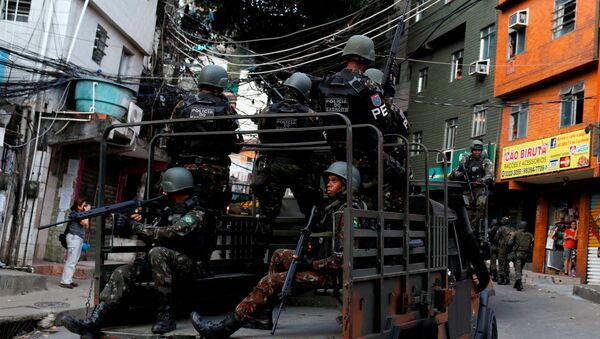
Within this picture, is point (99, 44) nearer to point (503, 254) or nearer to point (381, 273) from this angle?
point (503, 254)

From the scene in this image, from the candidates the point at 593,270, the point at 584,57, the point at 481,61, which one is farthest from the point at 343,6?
the point at 593,270

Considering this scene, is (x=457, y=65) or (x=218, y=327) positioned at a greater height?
(x=457, y=65)

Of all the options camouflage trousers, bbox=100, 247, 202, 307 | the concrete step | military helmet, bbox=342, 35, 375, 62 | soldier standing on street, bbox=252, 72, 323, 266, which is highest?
military helmet, bbox=342, 35, 375, 62

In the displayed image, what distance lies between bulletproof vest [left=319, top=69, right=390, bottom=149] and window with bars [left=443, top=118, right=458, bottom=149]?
20151 millimetres

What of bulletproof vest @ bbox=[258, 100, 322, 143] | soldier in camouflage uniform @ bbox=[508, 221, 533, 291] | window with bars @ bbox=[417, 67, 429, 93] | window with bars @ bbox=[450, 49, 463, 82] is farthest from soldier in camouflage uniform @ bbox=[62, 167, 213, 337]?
window with bars @ bbox=[417, 67, 429, 93]

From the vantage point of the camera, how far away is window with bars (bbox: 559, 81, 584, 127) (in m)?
18.4

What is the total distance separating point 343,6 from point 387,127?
16864 millimetres

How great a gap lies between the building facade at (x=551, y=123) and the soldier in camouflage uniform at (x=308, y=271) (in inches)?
560

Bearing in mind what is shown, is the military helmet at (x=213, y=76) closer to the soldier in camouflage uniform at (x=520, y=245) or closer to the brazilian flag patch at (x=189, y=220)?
the brazilian flag patch at (x=189, y=220)

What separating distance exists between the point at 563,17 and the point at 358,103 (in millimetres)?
16371

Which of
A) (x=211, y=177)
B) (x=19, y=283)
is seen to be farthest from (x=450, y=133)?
(x=211, y=177)

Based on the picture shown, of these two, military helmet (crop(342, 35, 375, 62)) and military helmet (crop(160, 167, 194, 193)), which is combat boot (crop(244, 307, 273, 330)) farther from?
military helmet (crop(342, 35, 375, 62))

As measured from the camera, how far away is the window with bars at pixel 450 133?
81.7 feet

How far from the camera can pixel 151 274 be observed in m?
4.97
